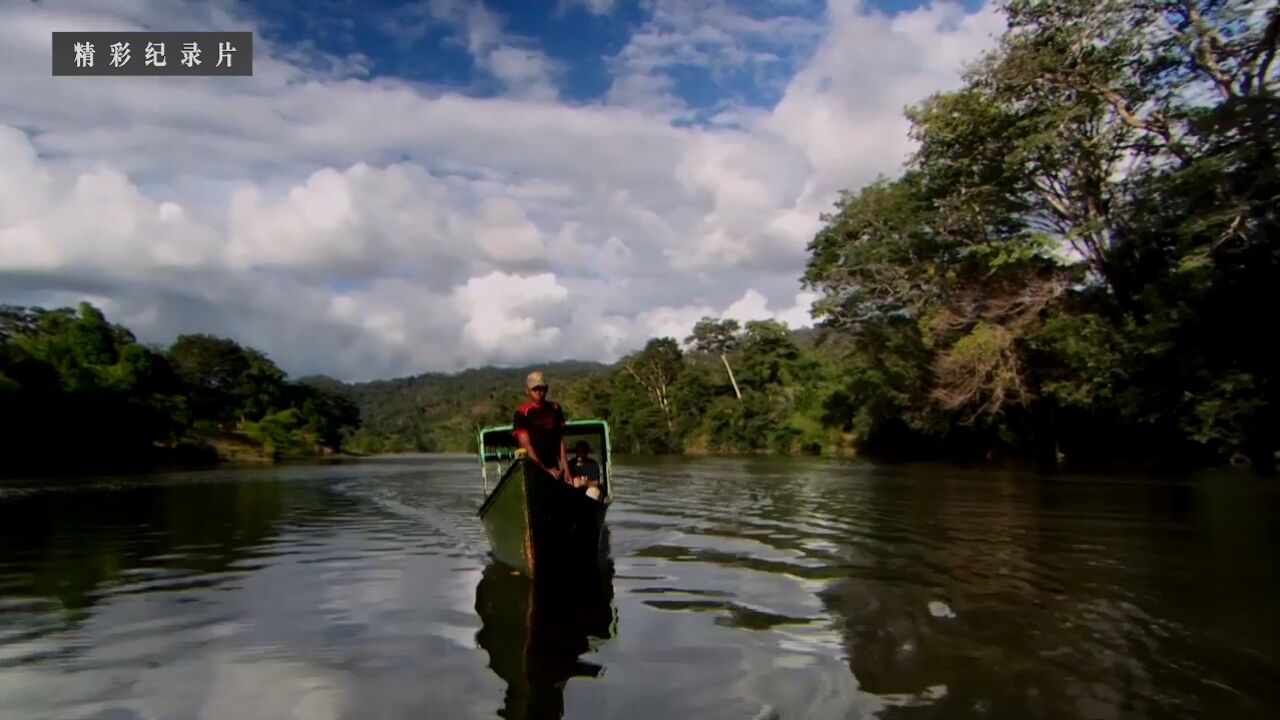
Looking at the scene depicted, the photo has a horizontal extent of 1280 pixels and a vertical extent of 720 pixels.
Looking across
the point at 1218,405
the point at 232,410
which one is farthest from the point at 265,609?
the point at 232,410

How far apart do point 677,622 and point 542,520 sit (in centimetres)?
167

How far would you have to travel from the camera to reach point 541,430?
27.3ft

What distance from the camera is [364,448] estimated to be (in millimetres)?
101062

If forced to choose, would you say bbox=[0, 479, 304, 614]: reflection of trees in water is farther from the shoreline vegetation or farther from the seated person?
the shoreline vegetation

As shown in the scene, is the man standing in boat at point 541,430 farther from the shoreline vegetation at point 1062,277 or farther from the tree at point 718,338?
the tree at point 718,338

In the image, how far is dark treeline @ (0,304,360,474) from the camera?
3688 cm

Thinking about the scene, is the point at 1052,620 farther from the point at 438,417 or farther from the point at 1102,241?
the point at 438,417

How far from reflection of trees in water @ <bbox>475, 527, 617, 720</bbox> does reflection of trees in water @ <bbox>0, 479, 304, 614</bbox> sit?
3.31 metres

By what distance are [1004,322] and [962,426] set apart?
825 cm

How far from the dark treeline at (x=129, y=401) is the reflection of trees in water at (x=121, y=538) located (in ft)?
64.4

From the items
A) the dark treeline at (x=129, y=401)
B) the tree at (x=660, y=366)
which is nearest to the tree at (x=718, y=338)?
the tree at (x=660, y=366)

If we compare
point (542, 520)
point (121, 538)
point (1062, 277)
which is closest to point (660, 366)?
point (1062, 277)

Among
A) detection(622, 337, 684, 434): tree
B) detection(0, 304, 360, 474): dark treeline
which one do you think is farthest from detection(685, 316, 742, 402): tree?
detection(0, 304, 360, 474): dark treeline

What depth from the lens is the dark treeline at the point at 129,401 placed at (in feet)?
121
